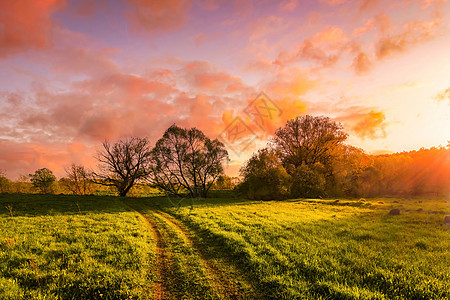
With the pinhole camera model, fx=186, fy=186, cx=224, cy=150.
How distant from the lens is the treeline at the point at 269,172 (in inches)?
1593

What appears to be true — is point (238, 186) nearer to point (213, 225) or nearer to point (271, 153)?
point (271, 153)

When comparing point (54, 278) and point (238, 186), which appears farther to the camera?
point (238, 186)

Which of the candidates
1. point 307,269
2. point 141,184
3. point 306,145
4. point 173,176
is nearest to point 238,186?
point 173,176

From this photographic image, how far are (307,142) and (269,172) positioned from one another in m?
14.6

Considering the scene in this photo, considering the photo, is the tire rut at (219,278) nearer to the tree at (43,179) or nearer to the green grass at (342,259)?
the green grass at (342,259)

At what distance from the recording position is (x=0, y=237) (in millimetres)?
11172

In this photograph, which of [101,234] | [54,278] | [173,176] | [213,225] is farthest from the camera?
[173,176]

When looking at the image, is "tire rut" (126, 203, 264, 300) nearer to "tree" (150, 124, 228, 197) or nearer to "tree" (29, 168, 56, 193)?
"tree" (150, 124, 228, 197)

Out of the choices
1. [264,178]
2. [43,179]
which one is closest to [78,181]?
[43,179]

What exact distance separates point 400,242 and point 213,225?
11.4 meters

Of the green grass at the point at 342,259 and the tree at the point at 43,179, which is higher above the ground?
the tree at the point at 43,179

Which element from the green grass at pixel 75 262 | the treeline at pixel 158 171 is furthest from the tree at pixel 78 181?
the green grass at pixel 75 262

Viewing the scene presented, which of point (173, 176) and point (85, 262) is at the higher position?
point (173, 176)

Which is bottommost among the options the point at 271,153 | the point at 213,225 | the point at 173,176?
the point at 213,225
